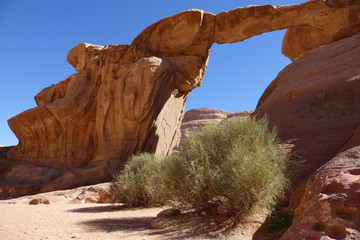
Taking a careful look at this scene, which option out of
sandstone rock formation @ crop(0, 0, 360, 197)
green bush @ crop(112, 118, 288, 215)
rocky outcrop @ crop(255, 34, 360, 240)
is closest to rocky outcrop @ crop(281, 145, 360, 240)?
rocky outcrop @ crop(255, 34, 360, 240)

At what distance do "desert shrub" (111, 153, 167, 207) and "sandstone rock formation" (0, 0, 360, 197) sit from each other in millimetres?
6956

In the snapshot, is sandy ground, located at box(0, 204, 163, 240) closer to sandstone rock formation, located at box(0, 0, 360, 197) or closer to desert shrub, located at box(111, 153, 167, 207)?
desert shrub, located at box(111, 153, 167, 207)

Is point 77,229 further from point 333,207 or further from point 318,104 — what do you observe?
point 318,104

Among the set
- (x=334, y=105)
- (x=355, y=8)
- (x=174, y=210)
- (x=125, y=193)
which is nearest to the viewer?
(x=334, y=105)

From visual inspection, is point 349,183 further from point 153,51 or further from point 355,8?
point 153,51

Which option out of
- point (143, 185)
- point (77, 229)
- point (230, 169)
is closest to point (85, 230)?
point (77, 229)

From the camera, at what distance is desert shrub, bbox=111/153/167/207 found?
1056 cm

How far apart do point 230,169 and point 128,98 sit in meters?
14.0

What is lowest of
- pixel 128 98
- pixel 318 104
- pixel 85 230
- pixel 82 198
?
pixel 85 230

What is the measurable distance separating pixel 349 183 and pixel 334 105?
414cm

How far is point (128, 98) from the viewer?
62.7ft

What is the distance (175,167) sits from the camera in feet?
25.5

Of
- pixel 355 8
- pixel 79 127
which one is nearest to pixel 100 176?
pixel 79 127

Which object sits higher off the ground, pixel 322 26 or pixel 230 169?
pixel 322 26
